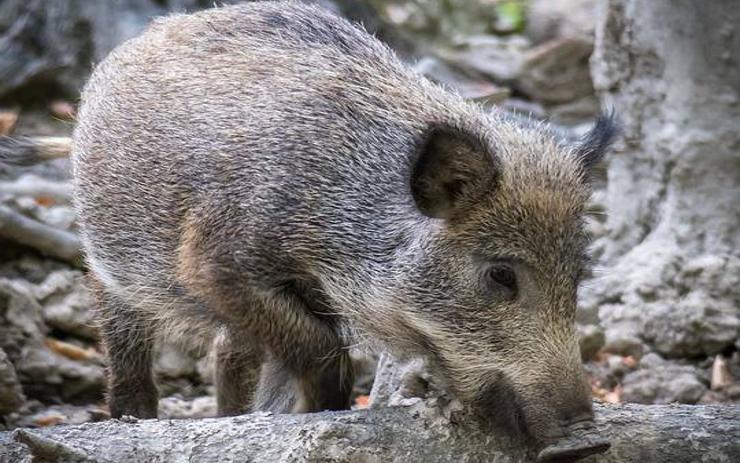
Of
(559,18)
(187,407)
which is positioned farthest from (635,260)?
(559,18)

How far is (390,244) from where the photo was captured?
16.3ft

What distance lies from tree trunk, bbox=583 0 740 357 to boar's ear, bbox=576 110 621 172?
166 centimetres

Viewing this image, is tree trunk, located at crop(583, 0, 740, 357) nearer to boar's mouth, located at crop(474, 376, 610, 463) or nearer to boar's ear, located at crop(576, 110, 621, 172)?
boar's ear, located at crop(576, 110, 621, 172)

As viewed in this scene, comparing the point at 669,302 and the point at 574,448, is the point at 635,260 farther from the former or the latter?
the point at 574,448

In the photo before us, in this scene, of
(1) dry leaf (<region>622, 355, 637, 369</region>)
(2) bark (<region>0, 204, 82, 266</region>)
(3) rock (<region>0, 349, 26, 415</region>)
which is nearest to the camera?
(3) rock (<region>0, 349, 26, 415</region>)

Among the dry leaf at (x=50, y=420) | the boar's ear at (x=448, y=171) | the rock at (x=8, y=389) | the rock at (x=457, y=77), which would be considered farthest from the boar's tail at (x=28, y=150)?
the rock at (x=457, y=77)

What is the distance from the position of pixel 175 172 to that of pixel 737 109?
3019mm

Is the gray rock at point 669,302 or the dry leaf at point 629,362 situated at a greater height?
the gray rock at point 669,302

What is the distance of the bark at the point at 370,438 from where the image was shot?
406cm

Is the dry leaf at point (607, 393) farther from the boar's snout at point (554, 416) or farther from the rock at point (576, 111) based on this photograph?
the rock at point (576, 111)

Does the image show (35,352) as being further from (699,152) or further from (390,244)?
(699,152)

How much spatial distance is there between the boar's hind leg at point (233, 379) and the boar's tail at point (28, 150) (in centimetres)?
125

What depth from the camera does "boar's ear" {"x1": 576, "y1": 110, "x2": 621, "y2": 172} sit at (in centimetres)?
514

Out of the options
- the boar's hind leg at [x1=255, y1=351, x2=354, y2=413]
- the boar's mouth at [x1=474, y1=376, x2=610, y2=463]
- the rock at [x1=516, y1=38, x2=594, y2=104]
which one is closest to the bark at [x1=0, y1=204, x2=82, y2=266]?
the boar's hind leg at [x1=255, y1=351, x2=354, y2=413]
